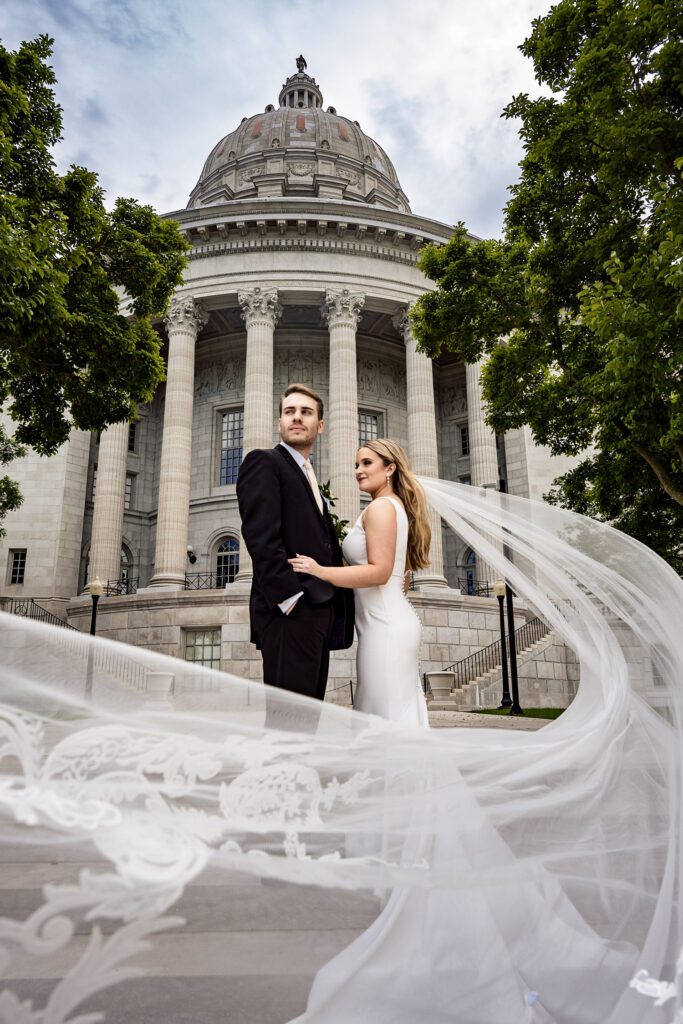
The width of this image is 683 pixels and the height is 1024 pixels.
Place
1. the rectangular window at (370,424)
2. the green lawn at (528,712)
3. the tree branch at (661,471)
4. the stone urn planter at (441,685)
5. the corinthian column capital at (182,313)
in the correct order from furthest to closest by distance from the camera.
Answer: the rectangular window at (370,424) → the corinthian column capital at (182,313) → the stone urn planter at (441,685) → the green lawn at (528,712) → the tree branch at (661,471)

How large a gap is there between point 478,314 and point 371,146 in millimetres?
46378

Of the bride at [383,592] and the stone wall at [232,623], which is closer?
the bride at [383,592]

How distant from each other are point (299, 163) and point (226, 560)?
31016 mm

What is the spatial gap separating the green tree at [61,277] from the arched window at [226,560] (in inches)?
808

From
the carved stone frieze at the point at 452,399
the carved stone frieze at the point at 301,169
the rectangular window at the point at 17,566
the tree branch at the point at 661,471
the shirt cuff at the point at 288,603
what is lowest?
the shirt cuff at the point at 288,603

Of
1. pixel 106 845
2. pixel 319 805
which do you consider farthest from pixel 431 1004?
pixel 106 845

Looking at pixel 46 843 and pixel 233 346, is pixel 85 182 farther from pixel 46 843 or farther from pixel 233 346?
pixel 233 346

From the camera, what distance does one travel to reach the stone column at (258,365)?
105ft

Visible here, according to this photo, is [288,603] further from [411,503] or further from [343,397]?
[343,397]

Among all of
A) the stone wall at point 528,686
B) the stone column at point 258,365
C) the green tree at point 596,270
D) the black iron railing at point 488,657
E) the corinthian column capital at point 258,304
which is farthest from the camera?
the corinthian column capital at point 258,304

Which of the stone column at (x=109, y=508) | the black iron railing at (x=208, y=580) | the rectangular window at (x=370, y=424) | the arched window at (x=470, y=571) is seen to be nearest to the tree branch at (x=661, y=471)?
the arched window at (x=470, y=571)

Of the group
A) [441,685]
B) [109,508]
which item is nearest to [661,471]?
[441,685]

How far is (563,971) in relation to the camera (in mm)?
2619

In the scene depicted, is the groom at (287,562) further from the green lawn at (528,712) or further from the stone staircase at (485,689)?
the stone staircase at (485,689)
